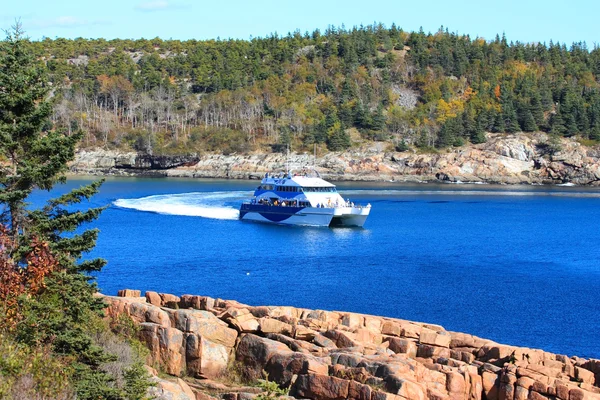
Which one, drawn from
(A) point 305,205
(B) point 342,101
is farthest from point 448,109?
(A) point 305,205

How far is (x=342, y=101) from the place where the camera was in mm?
175000

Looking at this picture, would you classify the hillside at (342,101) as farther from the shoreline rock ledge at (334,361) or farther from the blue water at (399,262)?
the shoreline rock ledge at (334,361)

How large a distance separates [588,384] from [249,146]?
459ft

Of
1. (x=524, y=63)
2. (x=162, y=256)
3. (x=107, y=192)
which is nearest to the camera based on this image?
(x=162, y=256)

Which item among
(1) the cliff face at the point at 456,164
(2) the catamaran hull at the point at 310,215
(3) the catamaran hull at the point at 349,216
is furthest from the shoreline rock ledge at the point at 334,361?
(1) the cliff face at the point at 456,164

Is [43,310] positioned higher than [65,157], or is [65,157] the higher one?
[65,157]

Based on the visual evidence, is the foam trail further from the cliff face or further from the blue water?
the cliff face

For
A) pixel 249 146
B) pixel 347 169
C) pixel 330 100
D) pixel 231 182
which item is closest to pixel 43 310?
pixel 231 182

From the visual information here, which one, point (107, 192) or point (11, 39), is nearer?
point (11, 39)

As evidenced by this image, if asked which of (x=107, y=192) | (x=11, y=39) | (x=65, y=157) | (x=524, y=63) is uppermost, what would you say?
(x=524, y=63)

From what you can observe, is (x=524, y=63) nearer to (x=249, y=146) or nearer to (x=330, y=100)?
(x=330, y=100)

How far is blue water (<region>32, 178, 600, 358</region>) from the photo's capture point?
139 ft

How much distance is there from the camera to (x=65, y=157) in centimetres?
2325

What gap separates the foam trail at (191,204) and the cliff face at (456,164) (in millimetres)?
42920
